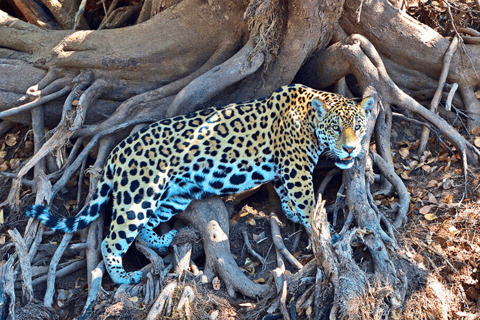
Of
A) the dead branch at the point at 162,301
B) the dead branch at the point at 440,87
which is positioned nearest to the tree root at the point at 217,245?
the dead branch at the point at 162,301

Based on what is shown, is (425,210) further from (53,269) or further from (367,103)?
(53,269)

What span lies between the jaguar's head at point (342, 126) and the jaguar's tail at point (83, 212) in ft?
8.72

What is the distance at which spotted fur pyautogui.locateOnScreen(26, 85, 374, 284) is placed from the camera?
5.57 m

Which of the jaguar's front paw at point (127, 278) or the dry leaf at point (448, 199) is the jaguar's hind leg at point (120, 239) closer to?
the jaguar's front paw at point (127, 278)

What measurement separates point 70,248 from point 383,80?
14.9 feet

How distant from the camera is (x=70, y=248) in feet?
19.0

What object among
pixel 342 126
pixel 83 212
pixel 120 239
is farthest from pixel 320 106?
pixel 83 212

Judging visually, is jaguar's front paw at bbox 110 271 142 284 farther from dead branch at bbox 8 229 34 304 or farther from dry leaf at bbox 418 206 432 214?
dry leaf at bbox 418 206 432 214

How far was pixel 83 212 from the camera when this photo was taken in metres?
5.79

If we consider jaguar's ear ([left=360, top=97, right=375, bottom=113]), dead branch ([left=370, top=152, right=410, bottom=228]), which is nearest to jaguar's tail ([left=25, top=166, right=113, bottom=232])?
jaguar's ear ([left=360, top=97, right=375, bottom=113])

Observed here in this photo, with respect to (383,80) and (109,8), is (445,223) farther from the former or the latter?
(109,8)

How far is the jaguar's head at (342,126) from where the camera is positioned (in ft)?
17.8

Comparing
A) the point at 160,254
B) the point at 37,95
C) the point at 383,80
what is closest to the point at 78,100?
the point at 37,95

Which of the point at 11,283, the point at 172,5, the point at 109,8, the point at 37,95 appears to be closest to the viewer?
the point at 11,283
